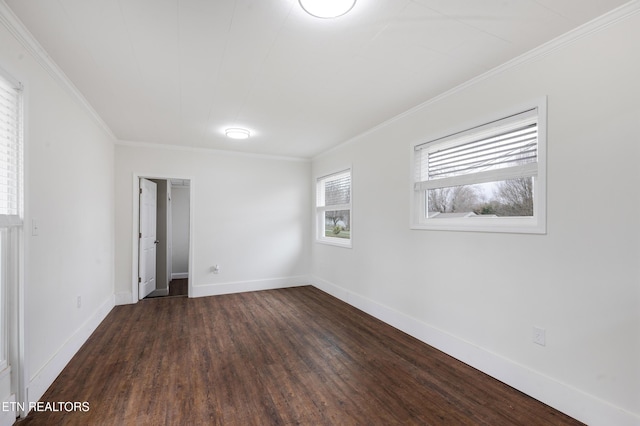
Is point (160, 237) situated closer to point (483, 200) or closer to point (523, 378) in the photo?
point (483, 200)

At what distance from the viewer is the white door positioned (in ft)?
15.4

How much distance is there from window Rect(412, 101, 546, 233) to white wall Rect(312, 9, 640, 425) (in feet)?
0.30

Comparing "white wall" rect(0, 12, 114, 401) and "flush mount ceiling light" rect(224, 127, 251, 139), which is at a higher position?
"flush mount ceiling light" rect(224, 127, 251, 139)

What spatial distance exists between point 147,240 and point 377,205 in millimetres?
3798

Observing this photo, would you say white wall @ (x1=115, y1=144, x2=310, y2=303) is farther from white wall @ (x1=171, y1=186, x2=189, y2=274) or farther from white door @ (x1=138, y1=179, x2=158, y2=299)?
white wall @ (x1=171, y1=186, x2=189, y2=274)

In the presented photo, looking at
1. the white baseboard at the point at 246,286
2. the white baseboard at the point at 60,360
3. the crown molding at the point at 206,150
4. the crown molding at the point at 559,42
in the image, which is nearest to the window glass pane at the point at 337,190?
the crown molding at the point at 206,150

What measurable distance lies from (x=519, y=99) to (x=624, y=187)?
3.07 ft

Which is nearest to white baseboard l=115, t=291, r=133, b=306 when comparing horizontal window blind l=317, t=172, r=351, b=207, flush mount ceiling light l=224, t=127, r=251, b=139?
flush mount ceiling light l=224, t=127, r=251, b=139

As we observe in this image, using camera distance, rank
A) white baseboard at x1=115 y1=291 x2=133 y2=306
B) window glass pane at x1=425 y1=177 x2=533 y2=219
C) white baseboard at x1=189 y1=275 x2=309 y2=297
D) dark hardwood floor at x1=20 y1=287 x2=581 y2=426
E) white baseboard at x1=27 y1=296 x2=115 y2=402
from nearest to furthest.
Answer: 1. dark hardwood floor at x1=20 y1=287 x2=581 y2=426
2. white baseboard at x1=27 y1=296 x2=115 y2=402
3. window glass pane at x1=425 y1=177 x2=533 y2=219
4. white baseboard at x1=115 y1=291 x2=133 y2=306
5. white baseboard at x1=189 y1=275 x2=309 y2=297

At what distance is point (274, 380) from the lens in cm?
238

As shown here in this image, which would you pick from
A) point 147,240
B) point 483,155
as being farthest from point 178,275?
point 483,155

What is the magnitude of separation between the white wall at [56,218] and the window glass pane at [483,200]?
340 centimetres

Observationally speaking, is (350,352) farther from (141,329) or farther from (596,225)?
(141,329)

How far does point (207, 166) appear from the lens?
5074mm
